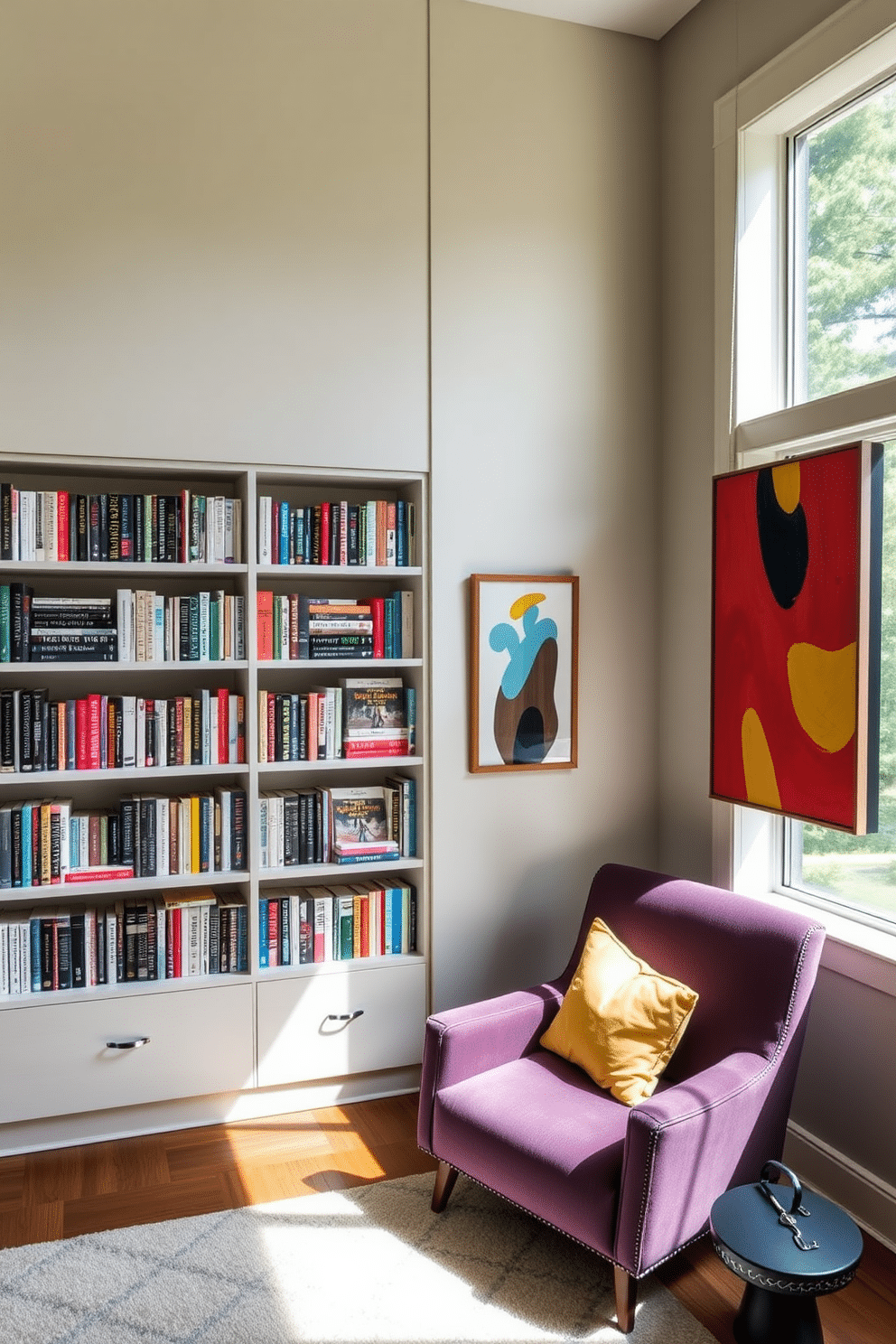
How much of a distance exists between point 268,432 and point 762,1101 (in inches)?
86.2

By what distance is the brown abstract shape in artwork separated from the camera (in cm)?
330

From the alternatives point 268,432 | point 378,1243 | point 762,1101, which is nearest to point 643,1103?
point 762,1101

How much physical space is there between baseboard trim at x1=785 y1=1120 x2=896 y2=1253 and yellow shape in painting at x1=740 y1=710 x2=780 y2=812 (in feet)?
2.98

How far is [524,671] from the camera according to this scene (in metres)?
3.31

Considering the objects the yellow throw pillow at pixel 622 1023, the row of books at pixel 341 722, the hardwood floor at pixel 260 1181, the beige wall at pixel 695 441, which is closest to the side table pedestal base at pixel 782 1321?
the hardwood floor at pixel 260 1181

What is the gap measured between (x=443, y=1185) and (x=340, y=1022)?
682 mm

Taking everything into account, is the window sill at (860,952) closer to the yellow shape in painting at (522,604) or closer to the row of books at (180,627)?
the yellow shape in painting at (522,604)

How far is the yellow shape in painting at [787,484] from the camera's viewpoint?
8.78 ft

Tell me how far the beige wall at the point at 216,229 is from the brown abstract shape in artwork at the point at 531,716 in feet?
2.40

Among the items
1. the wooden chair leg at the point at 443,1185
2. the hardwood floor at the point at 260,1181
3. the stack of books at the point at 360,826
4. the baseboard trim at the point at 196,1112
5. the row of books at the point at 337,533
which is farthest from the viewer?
the stack of books at the point at 360,826

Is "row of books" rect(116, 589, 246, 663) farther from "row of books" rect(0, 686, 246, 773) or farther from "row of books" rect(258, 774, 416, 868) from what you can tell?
"row of books" rect(258, 774, 416, 868)

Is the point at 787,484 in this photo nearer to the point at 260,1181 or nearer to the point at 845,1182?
the point at 845,1182

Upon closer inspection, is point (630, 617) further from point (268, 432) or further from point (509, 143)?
point (509, 143)

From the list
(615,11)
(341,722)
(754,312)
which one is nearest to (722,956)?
(341,722)
